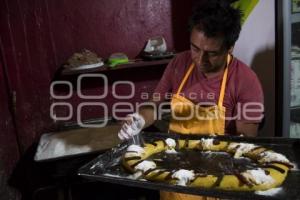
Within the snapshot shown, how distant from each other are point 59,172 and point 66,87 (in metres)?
0.67

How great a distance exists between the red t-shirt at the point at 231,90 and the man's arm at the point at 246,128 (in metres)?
0.02

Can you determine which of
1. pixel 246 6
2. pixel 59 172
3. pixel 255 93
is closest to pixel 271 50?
pixel 246 6

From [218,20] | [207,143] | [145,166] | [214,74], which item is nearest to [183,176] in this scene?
[145,166]

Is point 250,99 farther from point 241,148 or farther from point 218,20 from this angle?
point 218,20

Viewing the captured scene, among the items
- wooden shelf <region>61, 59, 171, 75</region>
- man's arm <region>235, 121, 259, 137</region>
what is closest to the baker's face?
man's arm <region>235, 121, 259, 137</region>

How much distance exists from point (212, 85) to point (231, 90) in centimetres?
10

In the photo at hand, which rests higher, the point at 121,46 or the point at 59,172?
the point at 121,46

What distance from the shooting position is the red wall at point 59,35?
2184 millimetres

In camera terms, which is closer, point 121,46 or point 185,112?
point 185,112

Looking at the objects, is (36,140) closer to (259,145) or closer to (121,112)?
(121,112)

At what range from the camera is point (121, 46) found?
7.86 ft

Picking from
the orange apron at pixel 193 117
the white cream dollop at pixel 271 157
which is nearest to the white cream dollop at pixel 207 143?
the orange apron at pixel 193 117

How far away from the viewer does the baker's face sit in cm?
145

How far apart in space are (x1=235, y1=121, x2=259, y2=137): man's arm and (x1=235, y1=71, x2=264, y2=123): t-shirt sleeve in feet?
0.12
